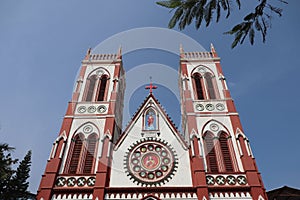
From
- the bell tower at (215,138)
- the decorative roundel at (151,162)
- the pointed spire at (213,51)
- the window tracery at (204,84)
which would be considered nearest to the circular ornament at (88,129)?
the decorative roundel at (151,162)

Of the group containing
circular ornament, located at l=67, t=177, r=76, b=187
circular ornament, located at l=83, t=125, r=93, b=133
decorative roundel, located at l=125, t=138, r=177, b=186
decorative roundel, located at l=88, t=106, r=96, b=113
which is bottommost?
circular ornament, located at l=67, t=177, r=76, b=187

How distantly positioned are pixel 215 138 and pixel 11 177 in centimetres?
1593

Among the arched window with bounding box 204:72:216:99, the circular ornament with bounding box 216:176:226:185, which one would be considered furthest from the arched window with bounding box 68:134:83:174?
Result: the arched window with bounding box 204:72:216:99

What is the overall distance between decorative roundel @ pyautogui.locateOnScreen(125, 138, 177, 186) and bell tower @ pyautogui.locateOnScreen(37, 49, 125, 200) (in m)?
1.72

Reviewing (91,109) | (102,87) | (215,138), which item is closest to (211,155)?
(215,138)

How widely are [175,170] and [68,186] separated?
7.11m

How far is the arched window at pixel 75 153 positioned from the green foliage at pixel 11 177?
3.53 metres

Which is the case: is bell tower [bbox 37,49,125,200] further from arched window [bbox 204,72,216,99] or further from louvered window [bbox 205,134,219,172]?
arched window [bbox 204,72,216,99]

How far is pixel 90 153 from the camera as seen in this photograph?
16.7 meters

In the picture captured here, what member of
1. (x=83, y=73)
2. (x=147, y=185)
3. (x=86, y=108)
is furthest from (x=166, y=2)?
(x=83, y=73)

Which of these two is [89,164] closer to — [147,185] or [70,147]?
[70,147]

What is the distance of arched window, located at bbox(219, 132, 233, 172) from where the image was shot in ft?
51.4

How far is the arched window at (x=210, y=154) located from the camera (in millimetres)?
15680

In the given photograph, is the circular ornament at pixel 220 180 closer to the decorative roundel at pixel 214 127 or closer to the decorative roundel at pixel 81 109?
the decorative roundel at pixel 214 127
